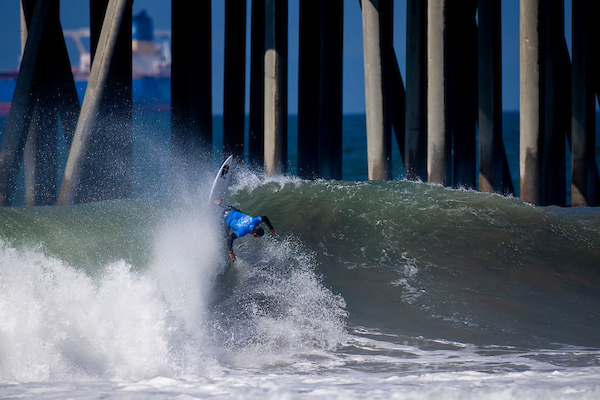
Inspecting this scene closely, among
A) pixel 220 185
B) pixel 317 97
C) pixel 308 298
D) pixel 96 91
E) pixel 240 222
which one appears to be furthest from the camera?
pixel 317 97

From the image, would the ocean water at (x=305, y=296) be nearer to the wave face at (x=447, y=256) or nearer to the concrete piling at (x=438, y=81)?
the wave face at (x=447, y=256)

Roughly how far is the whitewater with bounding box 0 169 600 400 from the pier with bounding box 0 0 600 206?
837 millimetres

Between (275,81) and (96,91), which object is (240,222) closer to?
(275,81)

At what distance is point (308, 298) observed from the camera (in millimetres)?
6633

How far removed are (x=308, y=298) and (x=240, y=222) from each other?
123 centimetres

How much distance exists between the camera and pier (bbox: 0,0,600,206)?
10.1 m

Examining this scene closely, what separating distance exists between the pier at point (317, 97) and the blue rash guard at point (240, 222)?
353 centimetres

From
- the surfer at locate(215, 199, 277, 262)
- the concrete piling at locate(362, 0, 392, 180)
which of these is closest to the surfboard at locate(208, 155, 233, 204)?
the surfer at locate(215, 199, 277, 262)

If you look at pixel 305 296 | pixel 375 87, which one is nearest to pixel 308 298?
pixel 305 296

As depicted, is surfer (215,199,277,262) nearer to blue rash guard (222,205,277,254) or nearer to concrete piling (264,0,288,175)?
blue rash guard (222,205,277,254)

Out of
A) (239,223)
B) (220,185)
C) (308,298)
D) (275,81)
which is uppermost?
(275,81)

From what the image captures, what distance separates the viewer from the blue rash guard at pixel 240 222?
7.11 meters

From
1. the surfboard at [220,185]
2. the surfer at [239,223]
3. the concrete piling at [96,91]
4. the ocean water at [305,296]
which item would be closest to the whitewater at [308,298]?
the ocean water at [305,296]

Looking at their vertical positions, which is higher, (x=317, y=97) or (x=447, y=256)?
(x=317, y=97)
